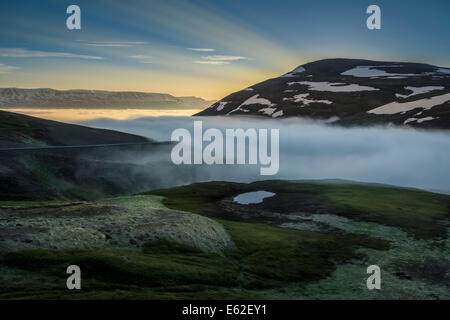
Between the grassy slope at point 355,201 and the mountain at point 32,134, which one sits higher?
the mountain at point 32,134

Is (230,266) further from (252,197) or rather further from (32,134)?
(32,134)

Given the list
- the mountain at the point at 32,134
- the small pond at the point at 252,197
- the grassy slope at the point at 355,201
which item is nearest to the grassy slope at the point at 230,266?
the grassy slope at the point at 355,201

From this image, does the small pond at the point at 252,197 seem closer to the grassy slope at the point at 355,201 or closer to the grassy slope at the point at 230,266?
the grassy slope at the point at 355,201

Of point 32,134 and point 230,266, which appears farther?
point 32,134

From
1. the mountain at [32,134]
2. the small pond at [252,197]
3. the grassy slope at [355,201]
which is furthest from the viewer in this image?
the mountain at [32,134]

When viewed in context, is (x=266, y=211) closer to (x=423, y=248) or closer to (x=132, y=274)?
(x=423, y=248)

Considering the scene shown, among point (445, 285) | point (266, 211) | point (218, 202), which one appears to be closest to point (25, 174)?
point (218, 202)

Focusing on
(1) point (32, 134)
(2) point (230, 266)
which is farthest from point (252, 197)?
(1) point (32, 134)

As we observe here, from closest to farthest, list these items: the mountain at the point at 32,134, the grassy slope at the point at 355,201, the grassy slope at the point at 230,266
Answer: the grassy slope at the point at 230,266 → the grassy slope at the point at 355,201 → the mountain at the point at 32,134

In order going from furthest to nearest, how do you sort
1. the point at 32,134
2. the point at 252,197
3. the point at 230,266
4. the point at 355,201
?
the point at 32,134 < the point at 252,197 < the point at 355,201 < the point at 230,266
